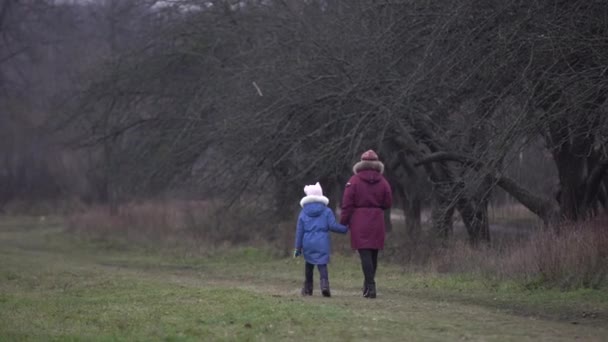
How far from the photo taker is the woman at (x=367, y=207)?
13.1 meters

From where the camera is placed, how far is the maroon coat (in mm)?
13086

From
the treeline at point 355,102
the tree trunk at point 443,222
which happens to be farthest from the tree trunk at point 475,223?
the tree trunk at point 443,222

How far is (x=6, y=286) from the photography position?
55.7 feet

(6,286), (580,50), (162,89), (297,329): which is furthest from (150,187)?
(297,329)

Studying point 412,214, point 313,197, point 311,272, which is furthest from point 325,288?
point 412,214

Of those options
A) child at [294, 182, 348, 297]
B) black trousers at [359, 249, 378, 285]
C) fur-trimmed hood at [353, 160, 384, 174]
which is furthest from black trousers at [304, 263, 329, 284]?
fur-trimmed hood at [353, 160, 384, 174]

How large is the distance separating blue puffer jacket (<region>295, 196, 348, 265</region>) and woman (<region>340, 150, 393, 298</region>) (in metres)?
0.43

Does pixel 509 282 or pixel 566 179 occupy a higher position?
pixel 566 179

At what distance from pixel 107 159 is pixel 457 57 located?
19.2 metres

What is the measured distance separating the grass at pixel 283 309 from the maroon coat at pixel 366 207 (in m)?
0.78

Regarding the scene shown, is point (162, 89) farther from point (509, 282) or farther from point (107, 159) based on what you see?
point (509, 282)

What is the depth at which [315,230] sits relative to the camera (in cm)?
1357

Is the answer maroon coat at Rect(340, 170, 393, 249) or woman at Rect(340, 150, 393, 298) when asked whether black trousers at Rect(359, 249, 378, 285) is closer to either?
woman at Rect(340, 150, 393, 298)

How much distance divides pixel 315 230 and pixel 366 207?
835 mm
